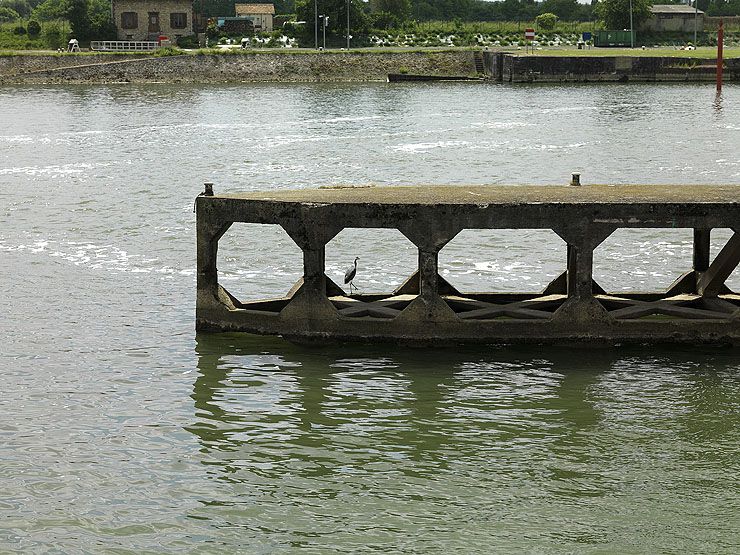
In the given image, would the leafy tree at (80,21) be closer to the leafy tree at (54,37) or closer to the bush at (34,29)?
the leafy tree at (54,37)

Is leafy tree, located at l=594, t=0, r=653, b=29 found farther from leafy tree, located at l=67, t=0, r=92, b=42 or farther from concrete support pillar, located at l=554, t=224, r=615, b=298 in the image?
concrete support pillar, located at l=554, t=224, r=615, b=298

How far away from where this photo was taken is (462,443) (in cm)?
1667

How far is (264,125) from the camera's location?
Result: 212 feet

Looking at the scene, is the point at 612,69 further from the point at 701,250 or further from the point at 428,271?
the point at 428,271

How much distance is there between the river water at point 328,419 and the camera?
14305mm

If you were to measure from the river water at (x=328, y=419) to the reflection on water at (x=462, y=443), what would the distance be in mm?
35

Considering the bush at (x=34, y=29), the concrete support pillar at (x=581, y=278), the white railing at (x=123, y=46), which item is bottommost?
the concrete support pillar at (x=581, y=278)

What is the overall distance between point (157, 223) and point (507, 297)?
46.8 feet

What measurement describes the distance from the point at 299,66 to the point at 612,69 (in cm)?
2439

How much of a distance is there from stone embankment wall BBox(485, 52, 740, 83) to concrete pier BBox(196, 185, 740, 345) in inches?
3050

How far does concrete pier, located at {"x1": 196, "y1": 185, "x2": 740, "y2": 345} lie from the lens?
19.4 metres

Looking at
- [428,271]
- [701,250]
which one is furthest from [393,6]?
[428,271]

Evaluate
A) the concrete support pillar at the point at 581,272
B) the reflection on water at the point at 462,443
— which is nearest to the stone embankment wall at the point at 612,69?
the concrete support pillar at the point at 581,272

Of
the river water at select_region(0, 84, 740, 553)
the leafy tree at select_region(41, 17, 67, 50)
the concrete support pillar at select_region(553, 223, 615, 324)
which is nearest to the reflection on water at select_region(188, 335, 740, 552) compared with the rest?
the river water at select_region(0, 84, 740, 553)
